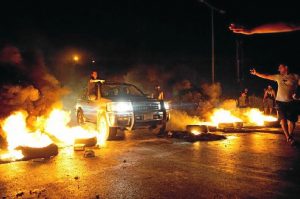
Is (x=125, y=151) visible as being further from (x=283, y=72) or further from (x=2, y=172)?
(x=283, y=72)

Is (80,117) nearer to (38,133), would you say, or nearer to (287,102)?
(38,133)

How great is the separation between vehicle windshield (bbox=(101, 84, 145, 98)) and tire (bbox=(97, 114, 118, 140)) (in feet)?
3.00

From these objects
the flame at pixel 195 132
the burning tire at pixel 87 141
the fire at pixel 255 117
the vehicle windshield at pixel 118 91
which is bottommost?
the burning tire at pixel 87 141

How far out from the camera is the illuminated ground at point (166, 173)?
5.07m

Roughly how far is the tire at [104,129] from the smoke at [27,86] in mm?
1881

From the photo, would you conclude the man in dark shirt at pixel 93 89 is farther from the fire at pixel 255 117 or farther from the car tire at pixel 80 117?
the fire at pixel 255 117

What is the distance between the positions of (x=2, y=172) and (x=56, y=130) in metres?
4.77

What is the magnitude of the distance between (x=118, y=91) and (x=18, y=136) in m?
4.15

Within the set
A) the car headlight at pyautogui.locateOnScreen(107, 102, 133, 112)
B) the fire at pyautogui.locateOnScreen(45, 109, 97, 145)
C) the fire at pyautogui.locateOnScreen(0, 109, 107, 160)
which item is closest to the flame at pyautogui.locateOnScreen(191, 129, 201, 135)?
the car headlight at pyautogui.locateOnScreen(107, 102, 133, 112)

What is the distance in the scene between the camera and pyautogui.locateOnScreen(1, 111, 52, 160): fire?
26.9 feet

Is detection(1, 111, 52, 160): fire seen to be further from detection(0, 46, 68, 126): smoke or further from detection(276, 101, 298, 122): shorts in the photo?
detection(276, 101, 298, 122): shorts

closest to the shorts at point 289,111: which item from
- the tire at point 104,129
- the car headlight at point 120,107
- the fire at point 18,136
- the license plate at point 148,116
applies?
the license plate at point 148,116

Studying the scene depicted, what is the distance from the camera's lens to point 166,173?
6.18 m

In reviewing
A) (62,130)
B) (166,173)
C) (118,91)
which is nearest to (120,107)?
(118,91)
